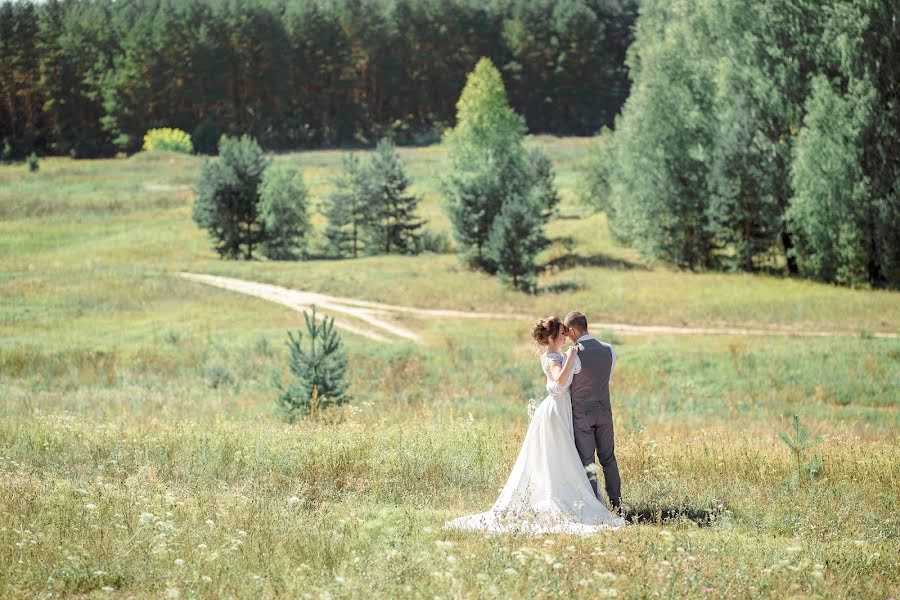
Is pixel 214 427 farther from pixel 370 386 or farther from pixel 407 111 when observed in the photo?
pixel 407 111

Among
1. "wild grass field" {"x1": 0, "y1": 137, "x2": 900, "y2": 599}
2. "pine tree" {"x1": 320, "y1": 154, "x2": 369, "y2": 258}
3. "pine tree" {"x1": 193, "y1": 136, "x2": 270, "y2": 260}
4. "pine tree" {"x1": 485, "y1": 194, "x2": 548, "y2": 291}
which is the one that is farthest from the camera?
"pine tree" {"x1": 320, "y1": 154, "x2": 369, "y2": 258}

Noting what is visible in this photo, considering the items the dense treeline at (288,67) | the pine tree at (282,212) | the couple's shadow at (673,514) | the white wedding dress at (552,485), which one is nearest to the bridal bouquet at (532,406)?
the white wedding dress at (552,485)

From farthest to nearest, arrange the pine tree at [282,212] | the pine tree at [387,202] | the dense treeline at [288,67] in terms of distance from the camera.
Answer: the dense treeline at [288,67]
the pine tree at [387,202]
the pine tree at [282,212]

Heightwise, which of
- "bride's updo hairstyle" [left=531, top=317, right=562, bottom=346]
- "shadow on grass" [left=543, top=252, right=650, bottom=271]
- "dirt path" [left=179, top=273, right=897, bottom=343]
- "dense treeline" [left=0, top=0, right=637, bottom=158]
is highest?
"dense treeline" [left=0, top=0, right=637, bottom=158]

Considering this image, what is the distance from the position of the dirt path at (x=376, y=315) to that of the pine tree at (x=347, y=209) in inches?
505

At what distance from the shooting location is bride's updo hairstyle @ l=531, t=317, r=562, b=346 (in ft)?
34.0

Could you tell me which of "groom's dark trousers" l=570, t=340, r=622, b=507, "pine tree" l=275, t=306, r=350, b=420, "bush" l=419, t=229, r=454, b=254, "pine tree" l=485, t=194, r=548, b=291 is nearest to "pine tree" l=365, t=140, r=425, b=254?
"bush" l=419, t=229, r=454, b=254

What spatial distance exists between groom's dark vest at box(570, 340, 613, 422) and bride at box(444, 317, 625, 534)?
0.09 meters

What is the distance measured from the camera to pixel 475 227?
49.0 meters

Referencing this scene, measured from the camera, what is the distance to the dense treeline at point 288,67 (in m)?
94.2

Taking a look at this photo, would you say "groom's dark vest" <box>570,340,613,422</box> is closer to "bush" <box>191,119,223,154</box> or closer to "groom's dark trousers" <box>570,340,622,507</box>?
"groom's dark trousers" <box>570,340,622,507</box>

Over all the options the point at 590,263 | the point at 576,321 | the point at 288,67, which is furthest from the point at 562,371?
the point at 288,67

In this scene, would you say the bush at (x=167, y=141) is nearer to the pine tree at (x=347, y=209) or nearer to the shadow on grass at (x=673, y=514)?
the pine tree at (x=347, y=209)

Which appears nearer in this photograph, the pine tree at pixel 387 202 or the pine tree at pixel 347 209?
the pine tree at pixel 387 202
